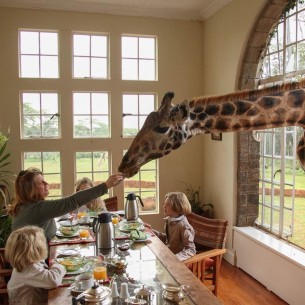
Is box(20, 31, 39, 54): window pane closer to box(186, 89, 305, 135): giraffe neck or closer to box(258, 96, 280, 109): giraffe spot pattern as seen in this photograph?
box(186, 89, 305, 135): giraffe neck

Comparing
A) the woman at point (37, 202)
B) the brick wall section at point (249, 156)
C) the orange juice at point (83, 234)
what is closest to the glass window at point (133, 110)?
the brick wall section at point (249, 156)

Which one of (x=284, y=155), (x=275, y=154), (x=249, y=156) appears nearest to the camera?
(x=284, y=155)

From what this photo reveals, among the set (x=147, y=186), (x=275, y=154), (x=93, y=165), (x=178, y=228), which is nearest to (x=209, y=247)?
(x=178, y=228)

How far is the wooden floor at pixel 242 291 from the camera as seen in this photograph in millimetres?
3453

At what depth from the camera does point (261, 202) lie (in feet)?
14.3

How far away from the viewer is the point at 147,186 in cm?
532

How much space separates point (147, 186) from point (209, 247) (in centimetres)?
219

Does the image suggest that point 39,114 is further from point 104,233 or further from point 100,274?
point 100,274

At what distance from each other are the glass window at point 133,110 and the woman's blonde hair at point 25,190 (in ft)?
8.73

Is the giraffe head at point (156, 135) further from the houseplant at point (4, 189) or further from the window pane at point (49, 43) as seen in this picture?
the window pane at point (49, 43)

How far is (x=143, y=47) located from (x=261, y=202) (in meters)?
2.89

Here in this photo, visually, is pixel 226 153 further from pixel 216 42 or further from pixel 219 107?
pixel 219 107

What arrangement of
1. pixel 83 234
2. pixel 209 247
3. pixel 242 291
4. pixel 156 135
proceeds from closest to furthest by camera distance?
pixel 156 135 < pixel 83 234 < pixel 209 247 < pixel 242 291

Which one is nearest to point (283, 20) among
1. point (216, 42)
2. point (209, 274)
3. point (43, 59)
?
point (216, 42)
